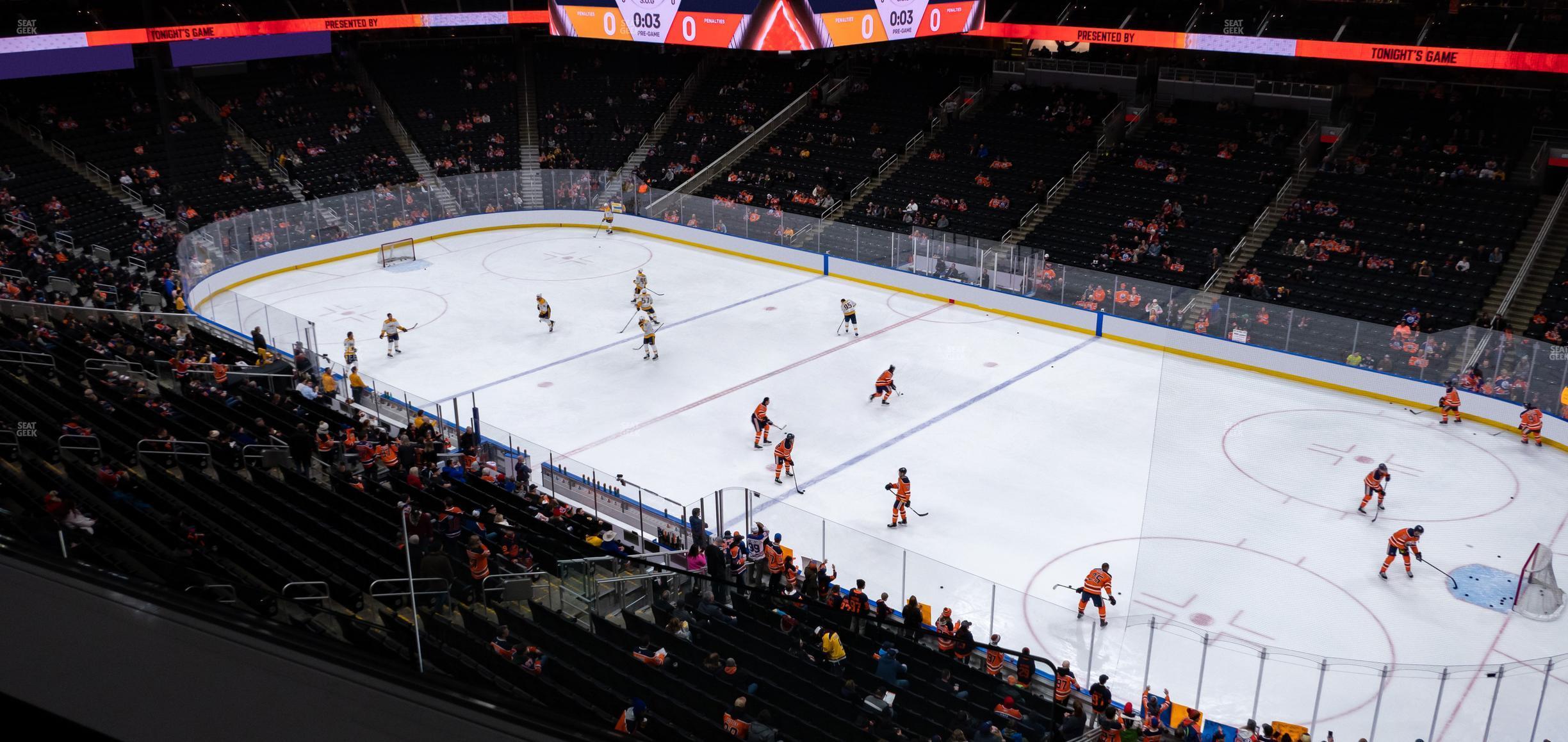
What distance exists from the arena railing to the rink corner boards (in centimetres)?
38

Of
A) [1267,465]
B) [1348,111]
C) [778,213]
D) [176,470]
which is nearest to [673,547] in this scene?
[176,470]

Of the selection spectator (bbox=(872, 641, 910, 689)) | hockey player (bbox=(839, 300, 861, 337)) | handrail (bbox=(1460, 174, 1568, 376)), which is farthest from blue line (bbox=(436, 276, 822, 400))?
handrail (bbox=(1460, 174, 1568, 376))

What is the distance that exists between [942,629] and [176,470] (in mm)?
10100

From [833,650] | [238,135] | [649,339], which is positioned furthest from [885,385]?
[238,135]

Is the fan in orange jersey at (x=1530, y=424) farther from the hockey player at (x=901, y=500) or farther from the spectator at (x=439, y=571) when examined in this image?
the spectator at (x=439, y=571)

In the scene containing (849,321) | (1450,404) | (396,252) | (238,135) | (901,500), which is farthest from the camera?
(238,135)

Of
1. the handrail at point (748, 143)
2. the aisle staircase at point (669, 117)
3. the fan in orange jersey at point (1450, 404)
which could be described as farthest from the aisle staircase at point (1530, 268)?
the aisle staircase at point (669, 117)

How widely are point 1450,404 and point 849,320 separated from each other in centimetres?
1369

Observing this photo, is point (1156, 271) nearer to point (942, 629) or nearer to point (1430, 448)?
point (1430, 448)

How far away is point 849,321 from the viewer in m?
29.4

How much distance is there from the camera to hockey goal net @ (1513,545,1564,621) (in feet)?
52.9

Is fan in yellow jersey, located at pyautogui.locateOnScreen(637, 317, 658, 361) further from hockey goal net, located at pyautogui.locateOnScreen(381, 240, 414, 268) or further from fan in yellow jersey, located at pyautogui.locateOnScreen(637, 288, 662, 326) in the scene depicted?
hockey goal net, located at pyautogui.locateOnScreen(381, 240, 414, 268)

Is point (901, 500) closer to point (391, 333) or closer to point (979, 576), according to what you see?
point (979, 576)

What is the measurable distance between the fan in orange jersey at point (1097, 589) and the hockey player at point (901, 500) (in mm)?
3645
